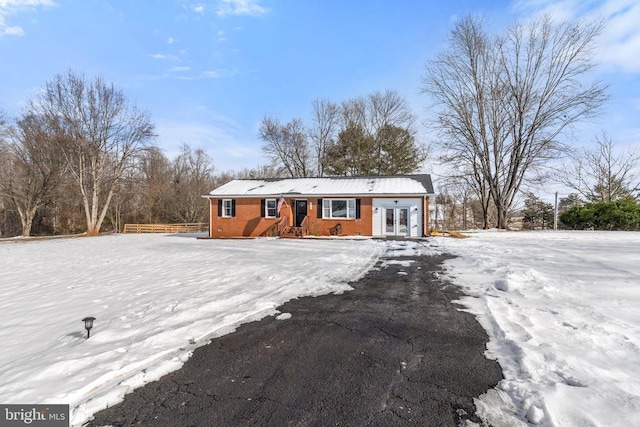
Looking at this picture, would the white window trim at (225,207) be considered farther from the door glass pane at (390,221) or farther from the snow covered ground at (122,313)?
the door glass pane at (390,221)

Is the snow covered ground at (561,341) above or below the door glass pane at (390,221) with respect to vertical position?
below

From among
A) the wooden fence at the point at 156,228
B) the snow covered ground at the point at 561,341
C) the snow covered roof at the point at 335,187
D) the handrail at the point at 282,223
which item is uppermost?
the snow covered roof at the point at 335,187

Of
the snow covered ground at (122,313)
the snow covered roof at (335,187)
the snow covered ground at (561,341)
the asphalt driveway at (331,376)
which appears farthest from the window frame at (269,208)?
the asphalt driveway at (331,376)

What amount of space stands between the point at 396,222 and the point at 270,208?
7.84 metres

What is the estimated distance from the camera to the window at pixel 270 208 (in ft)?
61.9

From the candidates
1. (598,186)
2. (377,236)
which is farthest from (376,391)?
(598,186)

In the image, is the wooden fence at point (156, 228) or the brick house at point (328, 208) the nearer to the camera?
the brick house at point (328, 208)

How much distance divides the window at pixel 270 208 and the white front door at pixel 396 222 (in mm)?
6954

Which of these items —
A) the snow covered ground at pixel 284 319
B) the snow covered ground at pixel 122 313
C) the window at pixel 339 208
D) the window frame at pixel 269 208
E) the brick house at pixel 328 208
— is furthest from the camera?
the window frame at pixel 269 208

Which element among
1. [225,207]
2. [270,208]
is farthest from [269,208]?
[225,207]

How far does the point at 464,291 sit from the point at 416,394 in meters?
3.68

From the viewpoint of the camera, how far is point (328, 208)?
59.7 feet

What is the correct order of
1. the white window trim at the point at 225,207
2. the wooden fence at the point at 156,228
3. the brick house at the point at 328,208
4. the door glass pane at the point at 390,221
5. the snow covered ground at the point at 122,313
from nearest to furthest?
the snow covered ground at the point at 122,313, the brick house at the point at 328,208, the door glass pane at the point at 390,221, the white window trim at the point at 225,207, the wooden fence at the point at 156,228

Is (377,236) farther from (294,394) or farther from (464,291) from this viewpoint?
(294,394)
